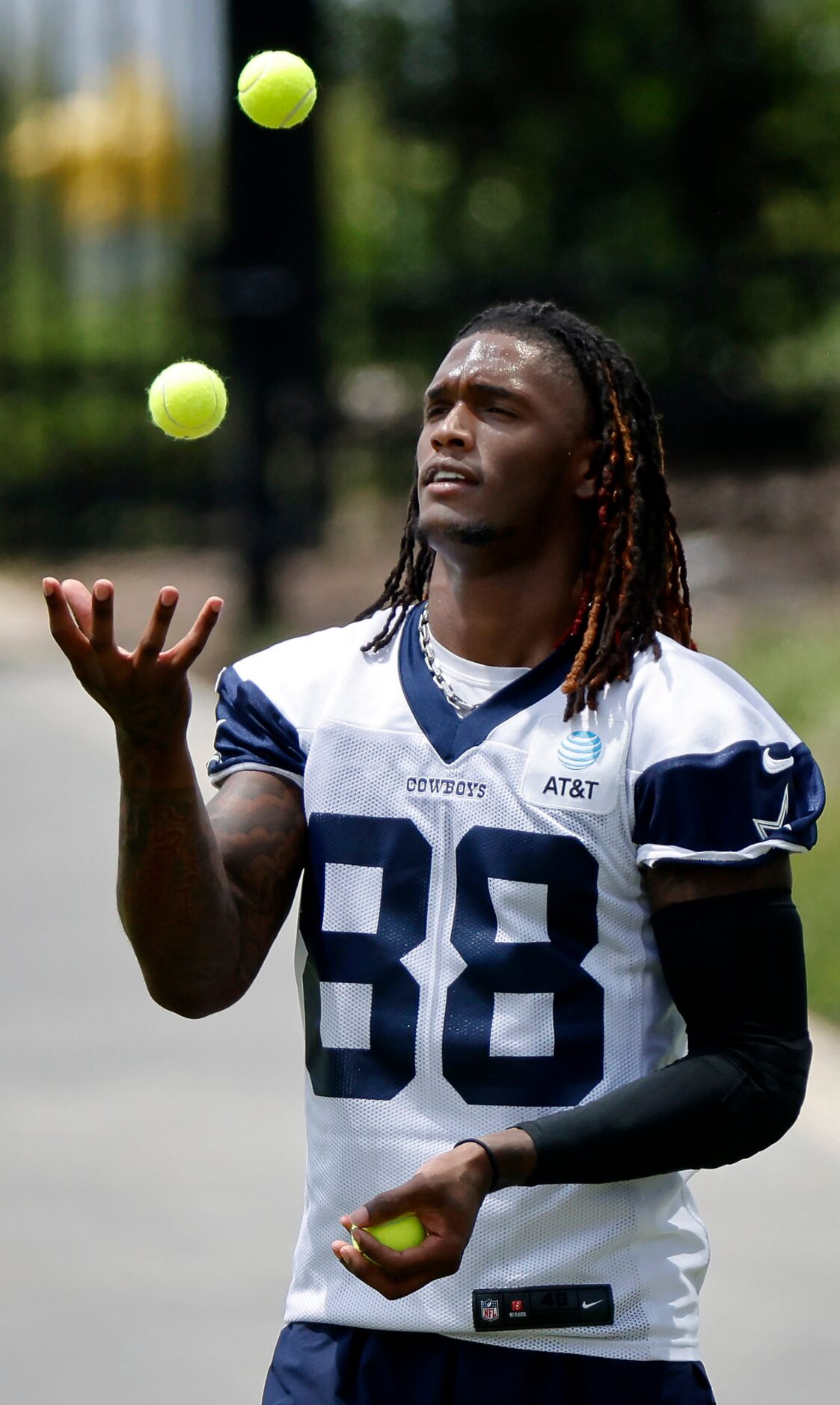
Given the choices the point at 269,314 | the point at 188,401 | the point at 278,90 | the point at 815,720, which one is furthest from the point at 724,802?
the point at 269,314

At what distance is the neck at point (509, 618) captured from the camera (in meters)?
2.50

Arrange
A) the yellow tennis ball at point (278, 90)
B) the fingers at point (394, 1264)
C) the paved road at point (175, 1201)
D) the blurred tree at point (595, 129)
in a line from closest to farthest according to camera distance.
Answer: the fingers at point (394, 1264)
the yellow tennis ball at point (278, 90)
the paved road at point (175, 1201)
the blurred tree at point (595, 129)

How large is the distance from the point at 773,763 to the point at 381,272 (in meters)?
12.9

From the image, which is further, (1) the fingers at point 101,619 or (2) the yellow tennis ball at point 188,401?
(2) the yellow tennis ball at point 188,401

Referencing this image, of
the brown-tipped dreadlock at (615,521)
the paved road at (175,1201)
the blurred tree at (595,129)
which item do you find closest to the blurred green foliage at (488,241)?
the blurred tree at (595,129)

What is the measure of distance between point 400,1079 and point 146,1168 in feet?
9.49

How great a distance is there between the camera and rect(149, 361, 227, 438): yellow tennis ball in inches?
112

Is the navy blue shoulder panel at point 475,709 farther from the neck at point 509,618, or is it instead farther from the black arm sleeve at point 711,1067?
the black arm sleeve at point 711,1067

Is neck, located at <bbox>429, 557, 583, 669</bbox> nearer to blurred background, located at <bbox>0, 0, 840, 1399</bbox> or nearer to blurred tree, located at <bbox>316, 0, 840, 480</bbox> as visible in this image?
blurred background, located at <bbox>0, 0, 840, 1399</bbox>

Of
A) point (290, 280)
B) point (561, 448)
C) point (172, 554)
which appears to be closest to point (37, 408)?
point (172, 554)

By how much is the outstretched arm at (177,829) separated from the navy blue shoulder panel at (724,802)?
0.44 metres

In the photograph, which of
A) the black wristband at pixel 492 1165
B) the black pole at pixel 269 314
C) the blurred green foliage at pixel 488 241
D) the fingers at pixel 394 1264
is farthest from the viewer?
the blurred green foliage at pixel 488 241

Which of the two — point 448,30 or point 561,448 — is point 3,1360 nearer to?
point 561,448

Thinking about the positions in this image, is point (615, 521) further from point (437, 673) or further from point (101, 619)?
point (101, 619)
